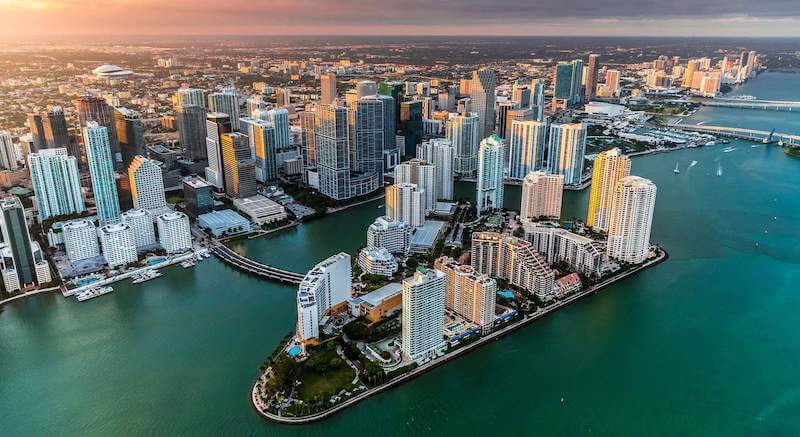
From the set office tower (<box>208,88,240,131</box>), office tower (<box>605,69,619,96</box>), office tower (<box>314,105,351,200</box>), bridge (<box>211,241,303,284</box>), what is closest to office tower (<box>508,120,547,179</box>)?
office tower (<box>314,105,351,200</box>)

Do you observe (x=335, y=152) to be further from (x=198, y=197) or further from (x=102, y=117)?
(x=102, y=117)

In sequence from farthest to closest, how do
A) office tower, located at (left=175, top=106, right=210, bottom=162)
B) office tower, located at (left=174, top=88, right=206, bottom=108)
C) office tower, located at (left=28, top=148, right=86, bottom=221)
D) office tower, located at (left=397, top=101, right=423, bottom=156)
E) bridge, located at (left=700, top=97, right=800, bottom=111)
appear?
bridge, located at (left=700, top=97, right=800, bottom=111), office tower, located at (left=174, top=88, right=206, bottom=108), office tower, located at (left=397, top=101, right=423, bottom=156), office tower, located at (left=175, top=106, right=210, bottom=162), office tower, located at (left=28, top=148, right=86, bottom=221)

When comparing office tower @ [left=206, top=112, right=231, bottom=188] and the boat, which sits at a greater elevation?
office tower @ [left=206, top=112, right=231, bottom=188]

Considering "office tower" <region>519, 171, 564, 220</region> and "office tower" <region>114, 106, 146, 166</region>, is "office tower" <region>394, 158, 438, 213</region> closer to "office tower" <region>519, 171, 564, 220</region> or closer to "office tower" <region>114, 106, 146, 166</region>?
"office tower" <region>519, 171, 564, 220</region>

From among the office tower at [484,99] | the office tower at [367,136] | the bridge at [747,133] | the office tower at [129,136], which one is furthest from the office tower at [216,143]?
the bridge at [747,133]

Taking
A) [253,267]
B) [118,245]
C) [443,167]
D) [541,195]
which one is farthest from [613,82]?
[118,245]

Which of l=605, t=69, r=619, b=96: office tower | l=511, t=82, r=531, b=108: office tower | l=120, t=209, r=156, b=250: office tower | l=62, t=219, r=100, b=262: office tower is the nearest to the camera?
l=62, t=219, r=100, b=262: office tower

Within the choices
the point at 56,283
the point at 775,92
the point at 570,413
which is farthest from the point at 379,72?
the point at 570,413
